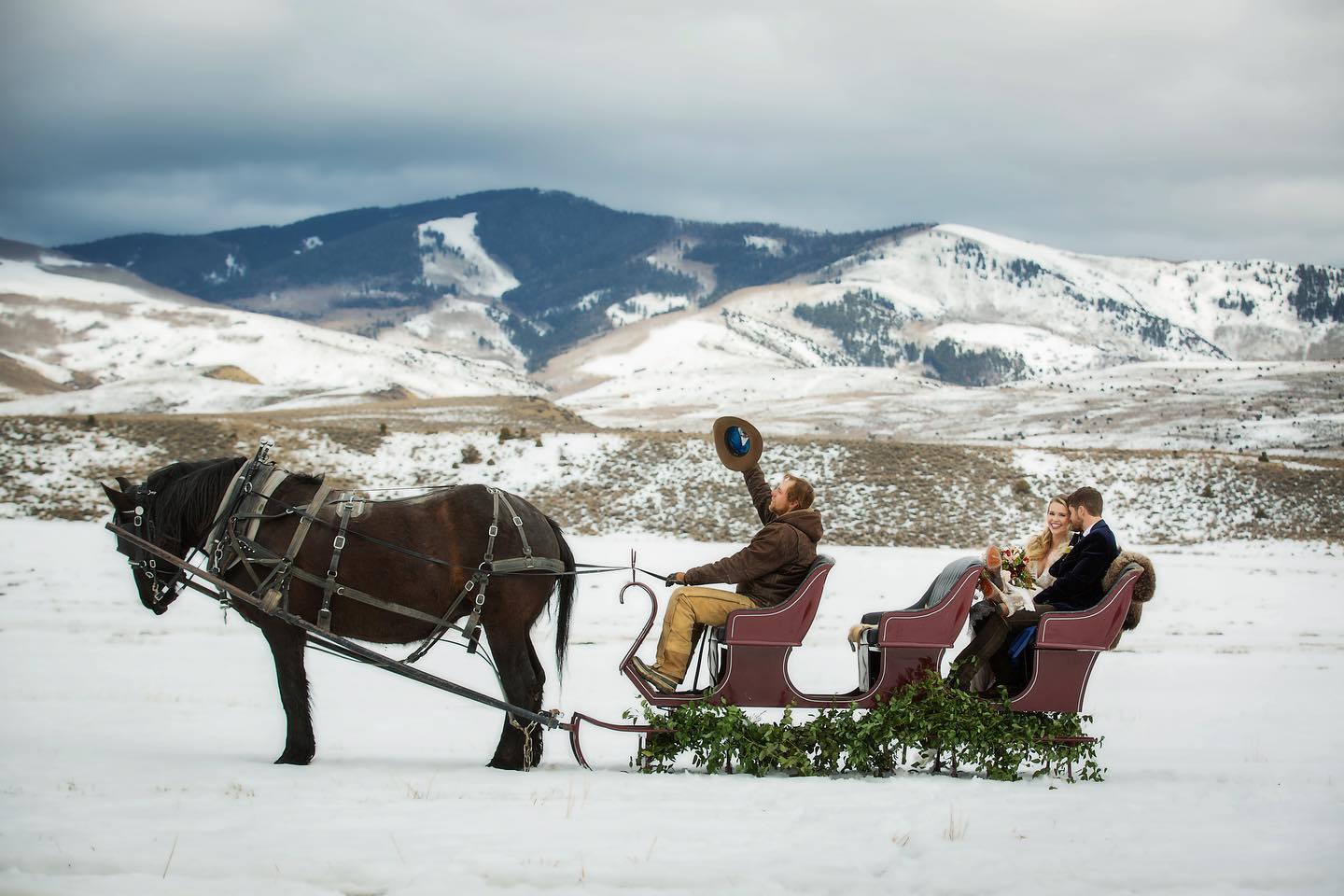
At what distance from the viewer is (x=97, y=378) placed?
525 ft

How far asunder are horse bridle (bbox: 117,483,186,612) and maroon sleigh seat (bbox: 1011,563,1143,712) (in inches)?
251

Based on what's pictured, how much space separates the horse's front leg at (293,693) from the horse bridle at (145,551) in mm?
1089

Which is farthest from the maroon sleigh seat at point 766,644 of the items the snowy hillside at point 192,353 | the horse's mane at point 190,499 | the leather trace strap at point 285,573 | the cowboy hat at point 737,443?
the snowy hillside at point 192,353

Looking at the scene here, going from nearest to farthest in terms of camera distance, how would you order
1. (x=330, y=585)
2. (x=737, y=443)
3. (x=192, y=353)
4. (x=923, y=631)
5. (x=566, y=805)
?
(x=566, y=805) < (x=923, y=631) < (x=330, y=585) < (x=737, y=443) < (x=192, y=353)

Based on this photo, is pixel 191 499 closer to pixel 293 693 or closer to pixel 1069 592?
pixel 293 693

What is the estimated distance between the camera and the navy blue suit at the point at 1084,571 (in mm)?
7730

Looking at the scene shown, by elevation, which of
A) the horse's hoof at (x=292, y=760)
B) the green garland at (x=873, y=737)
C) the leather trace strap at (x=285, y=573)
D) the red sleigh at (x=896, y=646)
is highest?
the leather trace strap at (x=285, y=573)

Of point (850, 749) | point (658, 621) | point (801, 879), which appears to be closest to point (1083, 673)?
point (850, 749)

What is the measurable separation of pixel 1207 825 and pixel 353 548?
232 inches

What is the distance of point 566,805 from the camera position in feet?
20.7

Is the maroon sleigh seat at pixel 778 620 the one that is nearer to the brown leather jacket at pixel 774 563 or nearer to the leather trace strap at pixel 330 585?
the brown leather jacket at pixel 774 563

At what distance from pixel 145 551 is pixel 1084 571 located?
7.04m

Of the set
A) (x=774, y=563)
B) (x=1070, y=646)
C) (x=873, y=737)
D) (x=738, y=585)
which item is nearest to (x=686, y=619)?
(x=738, y=585)

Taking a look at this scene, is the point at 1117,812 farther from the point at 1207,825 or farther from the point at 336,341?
the point at 336,341
